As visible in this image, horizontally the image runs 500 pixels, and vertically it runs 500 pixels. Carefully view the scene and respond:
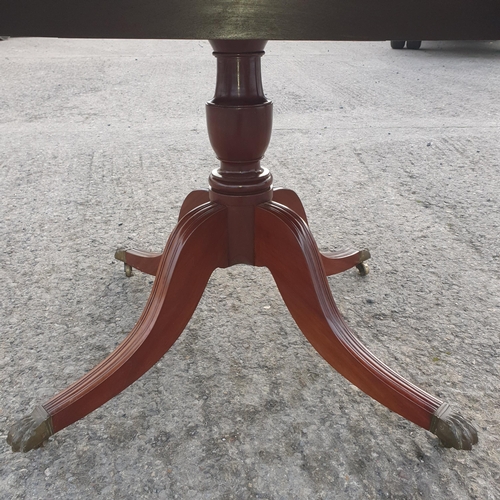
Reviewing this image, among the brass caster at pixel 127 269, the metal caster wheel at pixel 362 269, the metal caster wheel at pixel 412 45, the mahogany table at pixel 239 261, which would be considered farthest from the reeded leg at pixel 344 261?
the metal caster wheel at pixel 412 45

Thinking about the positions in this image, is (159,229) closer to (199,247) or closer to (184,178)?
(184,178)

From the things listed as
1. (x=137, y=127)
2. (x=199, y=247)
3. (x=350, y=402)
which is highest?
(x=199, y=247)

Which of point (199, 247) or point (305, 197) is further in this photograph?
point (305, 197)

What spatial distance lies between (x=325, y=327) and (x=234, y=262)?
0.18 meters

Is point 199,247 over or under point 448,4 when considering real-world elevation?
under

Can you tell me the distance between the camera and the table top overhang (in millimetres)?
465

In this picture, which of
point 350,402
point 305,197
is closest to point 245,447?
point 350,402

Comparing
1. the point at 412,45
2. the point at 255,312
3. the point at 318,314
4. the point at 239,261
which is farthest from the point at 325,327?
the point at 412,45

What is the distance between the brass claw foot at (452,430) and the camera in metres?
0.68

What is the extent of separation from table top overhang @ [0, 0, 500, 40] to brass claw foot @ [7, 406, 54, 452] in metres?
0.47

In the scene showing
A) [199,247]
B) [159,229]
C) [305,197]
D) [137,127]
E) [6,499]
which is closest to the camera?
[6,499]

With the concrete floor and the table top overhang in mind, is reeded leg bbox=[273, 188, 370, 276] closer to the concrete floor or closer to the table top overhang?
the concrete floor

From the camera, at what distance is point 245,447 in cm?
71

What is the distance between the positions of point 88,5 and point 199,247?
38cm
